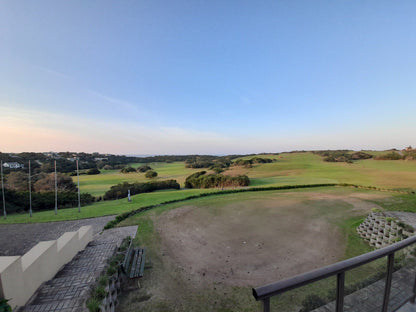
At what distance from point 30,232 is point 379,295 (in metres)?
14.8

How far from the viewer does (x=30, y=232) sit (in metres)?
10.3

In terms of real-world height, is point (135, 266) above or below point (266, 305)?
below

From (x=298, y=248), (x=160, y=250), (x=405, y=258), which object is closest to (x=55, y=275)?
(x=160, y=250)

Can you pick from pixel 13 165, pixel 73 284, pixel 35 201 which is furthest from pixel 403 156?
pixel 13 165

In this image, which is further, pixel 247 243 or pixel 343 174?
pixel 343 174

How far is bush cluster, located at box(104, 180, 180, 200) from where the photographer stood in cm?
2412

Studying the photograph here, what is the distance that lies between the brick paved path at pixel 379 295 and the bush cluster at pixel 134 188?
25.9 meters

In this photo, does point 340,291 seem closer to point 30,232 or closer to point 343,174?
point 30,232

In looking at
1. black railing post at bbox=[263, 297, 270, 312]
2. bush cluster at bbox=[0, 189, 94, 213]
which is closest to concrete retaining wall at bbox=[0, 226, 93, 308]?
black railing post at bbox=[263, 297, 270, 312]

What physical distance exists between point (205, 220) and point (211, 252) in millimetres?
3977

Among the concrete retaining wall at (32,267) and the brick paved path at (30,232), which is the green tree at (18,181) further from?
the concrete retaining wall at (32,267)

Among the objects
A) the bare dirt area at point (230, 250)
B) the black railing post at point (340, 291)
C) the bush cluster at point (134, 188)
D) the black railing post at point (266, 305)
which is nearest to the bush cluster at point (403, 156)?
the bare dirt area at point (230, 250)

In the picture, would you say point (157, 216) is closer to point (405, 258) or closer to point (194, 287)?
point (194, 287)

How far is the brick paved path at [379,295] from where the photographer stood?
6.60 ft
